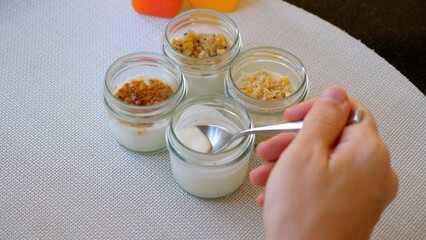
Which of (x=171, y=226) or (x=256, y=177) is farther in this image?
(x=171, y=226)

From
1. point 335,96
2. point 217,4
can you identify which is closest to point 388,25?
point 217,4

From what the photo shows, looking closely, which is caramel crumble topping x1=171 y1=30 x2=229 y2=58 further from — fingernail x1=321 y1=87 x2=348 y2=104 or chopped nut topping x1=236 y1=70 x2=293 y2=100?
fingernail x1=321 y1=87 x2=348 y2=104

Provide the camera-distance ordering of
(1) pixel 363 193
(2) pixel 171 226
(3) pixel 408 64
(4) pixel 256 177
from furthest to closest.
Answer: (3) pixel 408 64 < (2) pixel 171 226 < (4) pixel 256 177 < (1) pixel 363 193

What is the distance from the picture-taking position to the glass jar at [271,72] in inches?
35.5

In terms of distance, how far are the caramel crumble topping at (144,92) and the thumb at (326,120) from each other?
333 mm

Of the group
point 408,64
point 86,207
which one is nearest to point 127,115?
point 86,207

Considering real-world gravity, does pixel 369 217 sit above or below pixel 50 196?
above

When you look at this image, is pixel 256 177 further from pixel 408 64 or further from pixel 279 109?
pixel 408 64

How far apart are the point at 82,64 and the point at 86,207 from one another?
31 centimetres

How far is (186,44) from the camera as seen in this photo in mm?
992

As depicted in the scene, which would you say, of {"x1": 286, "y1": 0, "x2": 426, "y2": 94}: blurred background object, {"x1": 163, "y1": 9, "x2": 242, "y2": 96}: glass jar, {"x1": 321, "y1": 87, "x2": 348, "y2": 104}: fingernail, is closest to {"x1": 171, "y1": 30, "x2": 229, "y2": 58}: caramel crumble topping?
{"x1": 163, "y1": 9, "x2": 242, "y2": 96}: glass jar

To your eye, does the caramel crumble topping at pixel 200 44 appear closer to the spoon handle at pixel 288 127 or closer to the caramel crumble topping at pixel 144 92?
the caramel crumble topping at pixel 144 92

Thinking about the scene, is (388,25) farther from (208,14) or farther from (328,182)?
(328,182)

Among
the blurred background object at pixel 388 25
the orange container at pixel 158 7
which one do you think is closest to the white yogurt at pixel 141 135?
the orange container at pixel 158 7
